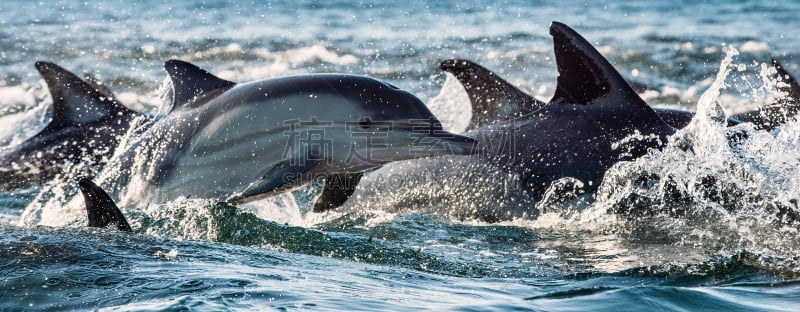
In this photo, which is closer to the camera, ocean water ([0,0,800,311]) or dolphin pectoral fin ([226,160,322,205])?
ocean water ([0,0,800,311])

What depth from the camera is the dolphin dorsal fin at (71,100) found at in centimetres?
887

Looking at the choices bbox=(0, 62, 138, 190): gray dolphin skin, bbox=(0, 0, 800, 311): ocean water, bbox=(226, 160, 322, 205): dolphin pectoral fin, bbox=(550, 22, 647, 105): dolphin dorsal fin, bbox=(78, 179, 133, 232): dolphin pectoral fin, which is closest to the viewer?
bbox=(0, 0, 800, 311): ocean water

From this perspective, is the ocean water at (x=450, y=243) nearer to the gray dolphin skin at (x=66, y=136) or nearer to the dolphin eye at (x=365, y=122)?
the gray dolphin skin at (x=66, y=136)

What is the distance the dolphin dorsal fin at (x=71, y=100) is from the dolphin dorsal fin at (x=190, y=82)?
171cm

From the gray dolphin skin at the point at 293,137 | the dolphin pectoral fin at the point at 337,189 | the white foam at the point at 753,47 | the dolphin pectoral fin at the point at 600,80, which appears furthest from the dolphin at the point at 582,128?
the white foam at the point at 753,47

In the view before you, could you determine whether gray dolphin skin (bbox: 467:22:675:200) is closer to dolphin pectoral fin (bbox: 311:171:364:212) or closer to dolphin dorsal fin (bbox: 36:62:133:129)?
dolphin pectoral fin (bbox: 311:171:364:212)

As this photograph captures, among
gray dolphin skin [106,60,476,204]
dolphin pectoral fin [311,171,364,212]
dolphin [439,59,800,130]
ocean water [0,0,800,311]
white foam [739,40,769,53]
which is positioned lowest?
ocean water [0,0,800,311]

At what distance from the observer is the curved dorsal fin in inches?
313

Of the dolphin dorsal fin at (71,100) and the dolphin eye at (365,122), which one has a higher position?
the dolphin dorsal fin at (71,100)

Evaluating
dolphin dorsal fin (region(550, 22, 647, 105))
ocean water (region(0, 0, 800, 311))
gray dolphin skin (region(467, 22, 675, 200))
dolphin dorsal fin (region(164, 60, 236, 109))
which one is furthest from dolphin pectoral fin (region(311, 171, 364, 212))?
dolphin dorsal fin (region(550, 22, 647, 105))

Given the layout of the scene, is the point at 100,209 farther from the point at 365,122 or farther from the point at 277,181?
the point at 365,122

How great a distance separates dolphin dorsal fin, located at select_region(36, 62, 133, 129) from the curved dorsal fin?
9.43ft

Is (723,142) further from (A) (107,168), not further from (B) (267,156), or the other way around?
(A) (107,168)

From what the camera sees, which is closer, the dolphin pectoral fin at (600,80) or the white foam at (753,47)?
the dolphin pectoral fin at (600,80)
